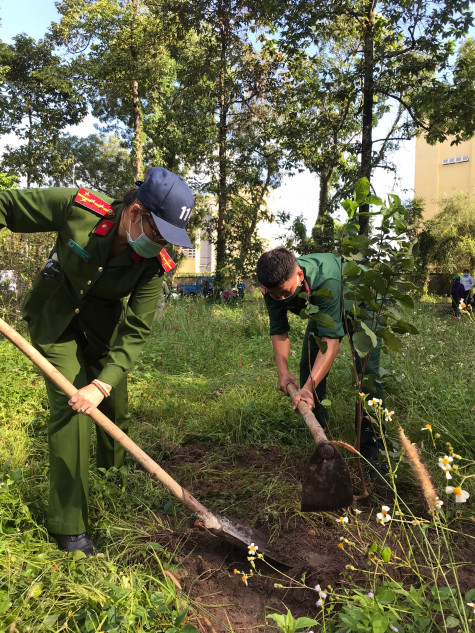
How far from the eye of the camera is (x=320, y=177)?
739 inches

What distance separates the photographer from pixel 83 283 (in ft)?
7.61

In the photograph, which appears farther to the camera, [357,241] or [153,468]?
[357,241]

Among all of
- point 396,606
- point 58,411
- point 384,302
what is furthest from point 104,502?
point 384,302

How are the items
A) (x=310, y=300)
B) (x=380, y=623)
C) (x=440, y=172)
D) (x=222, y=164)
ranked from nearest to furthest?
(x=380, y=623) < (x=310, y=300) < (x=222, y=164) < (x=440, y=172)

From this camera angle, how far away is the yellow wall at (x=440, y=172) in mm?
27266

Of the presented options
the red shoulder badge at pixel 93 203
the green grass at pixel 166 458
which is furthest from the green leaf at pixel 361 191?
the green grass at pixel 166 458

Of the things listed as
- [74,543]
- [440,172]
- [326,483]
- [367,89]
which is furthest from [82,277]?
[440,172]

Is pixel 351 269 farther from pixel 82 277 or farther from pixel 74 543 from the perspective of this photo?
pixel 74 543

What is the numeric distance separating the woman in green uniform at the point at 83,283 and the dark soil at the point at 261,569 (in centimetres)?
54

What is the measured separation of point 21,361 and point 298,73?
1120cm

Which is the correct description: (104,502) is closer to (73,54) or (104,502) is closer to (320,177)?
(320,177)

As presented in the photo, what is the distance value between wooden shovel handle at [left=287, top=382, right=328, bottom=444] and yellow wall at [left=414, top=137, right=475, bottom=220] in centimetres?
2745

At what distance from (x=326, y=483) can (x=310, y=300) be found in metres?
1.08

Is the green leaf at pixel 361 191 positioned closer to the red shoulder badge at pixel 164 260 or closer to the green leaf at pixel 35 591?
the red shoulder badge at pixel 164 260
